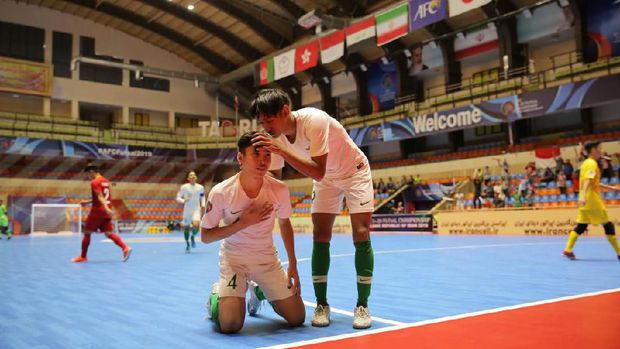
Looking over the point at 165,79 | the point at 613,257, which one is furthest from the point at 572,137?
the point at 165,79

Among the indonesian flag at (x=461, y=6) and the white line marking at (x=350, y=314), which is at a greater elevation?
the indonesian flag at (x=461, y=6)

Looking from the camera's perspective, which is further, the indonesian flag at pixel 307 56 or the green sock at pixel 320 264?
the indonesian flag at pixel 307 56

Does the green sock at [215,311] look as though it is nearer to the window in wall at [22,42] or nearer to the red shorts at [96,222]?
the red shorts at [96,222]

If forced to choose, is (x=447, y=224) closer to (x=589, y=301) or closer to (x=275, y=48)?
(x=589, y=301)

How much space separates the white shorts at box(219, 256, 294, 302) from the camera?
11.2 feet

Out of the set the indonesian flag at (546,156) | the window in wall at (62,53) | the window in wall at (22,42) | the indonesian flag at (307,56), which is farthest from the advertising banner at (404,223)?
the window in wall at (22,42)

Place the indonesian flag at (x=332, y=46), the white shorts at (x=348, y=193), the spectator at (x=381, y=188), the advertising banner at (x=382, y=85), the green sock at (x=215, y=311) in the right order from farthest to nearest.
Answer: the advertising banner at (x=382, y=85)
the spectator at (x=381, y=188)
the indonesian flag at (x=332, y=46)
the white shorts at (x=348, y=193)
the green sock at (x=215, y=311)

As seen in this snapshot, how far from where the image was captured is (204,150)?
3562cm

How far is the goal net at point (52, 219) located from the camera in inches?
1014

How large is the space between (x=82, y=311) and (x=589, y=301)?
13.9ft

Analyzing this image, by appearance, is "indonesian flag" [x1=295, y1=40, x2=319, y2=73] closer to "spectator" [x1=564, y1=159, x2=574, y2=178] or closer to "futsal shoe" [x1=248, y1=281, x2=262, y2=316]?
"spectator" [x1=564, y1=159, x2=574, y2=178]

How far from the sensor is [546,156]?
69.3 feet

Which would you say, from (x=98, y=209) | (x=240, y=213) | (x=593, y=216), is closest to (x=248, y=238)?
(x=240, y=213)

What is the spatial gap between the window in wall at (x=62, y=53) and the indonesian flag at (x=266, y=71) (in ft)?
46.6
